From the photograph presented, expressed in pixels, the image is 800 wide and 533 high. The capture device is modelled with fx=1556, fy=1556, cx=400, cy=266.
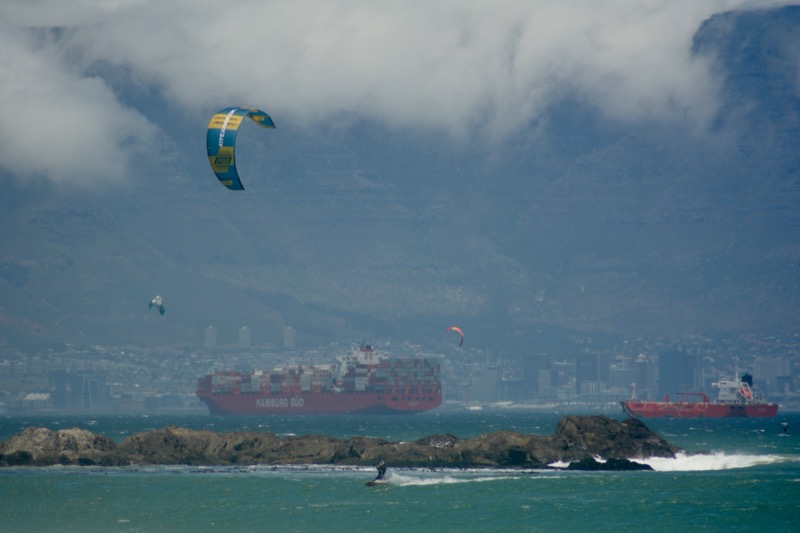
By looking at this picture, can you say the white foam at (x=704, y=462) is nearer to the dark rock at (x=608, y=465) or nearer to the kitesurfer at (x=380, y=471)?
the dark rock at (x=608, y=465)

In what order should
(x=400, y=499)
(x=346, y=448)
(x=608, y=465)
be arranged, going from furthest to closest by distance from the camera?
(x=346, y=448), (x=608, y=465), (x=400, y=499)

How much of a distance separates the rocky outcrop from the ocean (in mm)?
2607

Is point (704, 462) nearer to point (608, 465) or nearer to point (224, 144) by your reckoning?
point (608, 465)

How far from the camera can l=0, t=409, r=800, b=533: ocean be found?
66688 millimetres

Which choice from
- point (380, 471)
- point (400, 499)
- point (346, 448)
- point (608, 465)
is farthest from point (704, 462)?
point (400, 499)

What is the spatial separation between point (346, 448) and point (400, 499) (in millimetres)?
24247

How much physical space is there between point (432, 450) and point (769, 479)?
21671 millimetres

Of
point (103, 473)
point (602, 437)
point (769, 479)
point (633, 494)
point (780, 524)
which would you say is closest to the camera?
point (780, 524)

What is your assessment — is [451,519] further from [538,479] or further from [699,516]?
[538,479]

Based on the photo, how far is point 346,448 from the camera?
325 ft

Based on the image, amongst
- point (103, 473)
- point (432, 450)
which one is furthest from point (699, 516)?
point (103, 473)

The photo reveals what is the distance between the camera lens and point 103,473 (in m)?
91.5

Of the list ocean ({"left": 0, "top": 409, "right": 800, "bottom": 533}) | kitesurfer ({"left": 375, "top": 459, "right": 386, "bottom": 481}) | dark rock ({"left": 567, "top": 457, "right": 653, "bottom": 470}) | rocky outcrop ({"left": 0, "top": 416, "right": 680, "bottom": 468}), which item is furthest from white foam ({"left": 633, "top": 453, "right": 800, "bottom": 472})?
kitesurfer ({"left": 375, "top": 459, "right": 386, "bottom": 481})

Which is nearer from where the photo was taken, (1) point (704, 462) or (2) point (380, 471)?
(2) point (380, 471)
